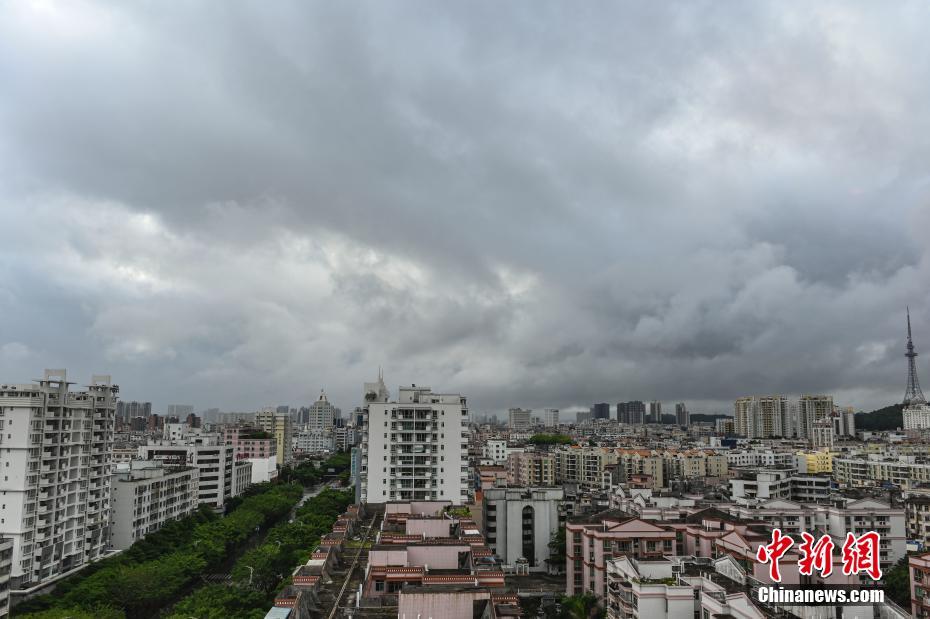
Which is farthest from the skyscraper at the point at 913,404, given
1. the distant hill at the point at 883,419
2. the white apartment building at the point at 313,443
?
the white apartment building at the point at 313,443

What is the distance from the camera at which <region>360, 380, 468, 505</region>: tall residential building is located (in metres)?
47.9

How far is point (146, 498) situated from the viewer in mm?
53125

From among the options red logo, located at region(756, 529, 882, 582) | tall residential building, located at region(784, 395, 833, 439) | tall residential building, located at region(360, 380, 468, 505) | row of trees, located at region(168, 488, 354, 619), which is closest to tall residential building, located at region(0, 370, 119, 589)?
row of trees, located at region(168, 488, 354, 619)

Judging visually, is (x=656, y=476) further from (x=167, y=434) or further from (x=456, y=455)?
(x=167, y=434)

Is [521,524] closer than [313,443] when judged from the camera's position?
Yes

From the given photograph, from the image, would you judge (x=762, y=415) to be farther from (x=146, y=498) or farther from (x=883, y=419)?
(x=146, y=498)

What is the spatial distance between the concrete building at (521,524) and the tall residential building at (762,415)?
143414mm

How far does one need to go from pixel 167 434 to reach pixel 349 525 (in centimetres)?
9194

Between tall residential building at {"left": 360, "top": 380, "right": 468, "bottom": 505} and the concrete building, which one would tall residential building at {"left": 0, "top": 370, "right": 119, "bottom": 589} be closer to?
tall residential building at {"left": 360, "top": 380, "right": 468, "bottom": 505}

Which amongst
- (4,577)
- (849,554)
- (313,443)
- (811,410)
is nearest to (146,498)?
(4,577)

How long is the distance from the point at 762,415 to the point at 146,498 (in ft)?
543

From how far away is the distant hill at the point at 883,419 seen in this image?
172 m

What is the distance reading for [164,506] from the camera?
56969 mm

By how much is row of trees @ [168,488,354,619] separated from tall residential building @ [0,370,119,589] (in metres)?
10.6
